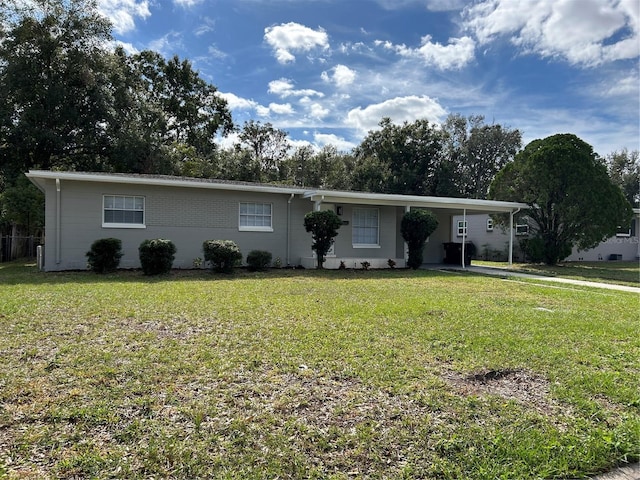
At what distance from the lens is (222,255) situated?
1240cm

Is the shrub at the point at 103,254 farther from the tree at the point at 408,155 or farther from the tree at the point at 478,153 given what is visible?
the tree at the point at 478,153

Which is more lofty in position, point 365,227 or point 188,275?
point 365,227

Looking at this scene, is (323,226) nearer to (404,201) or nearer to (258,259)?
(258,259)

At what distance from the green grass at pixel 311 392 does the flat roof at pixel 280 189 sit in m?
6.19

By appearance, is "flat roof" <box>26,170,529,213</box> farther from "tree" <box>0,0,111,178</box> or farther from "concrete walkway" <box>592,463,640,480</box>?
"concrete walkway" <box>592,463,640,480</box>

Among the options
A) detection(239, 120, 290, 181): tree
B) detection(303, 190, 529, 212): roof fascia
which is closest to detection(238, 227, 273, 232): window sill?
detection(303, 190, 529, 212): roof fascia

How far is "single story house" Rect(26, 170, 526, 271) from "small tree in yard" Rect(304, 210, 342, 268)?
34.2 inches

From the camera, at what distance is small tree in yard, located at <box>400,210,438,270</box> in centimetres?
1492

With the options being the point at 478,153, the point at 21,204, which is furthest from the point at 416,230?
the point at 478,153

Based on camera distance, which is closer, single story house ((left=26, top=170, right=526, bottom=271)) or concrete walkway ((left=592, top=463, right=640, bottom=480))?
concrete walkway ((left=592, top=463, right=640, bottom=480))

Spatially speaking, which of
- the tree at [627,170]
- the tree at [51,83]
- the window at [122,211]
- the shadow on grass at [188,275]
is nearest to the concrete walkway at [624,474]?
the shadow on grass at [188,275]

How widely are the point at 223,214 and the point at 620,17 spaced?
457 inches

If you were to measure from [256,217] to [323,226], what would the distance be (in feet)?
9.14

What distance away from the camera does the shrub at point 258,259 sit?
1337 cm
